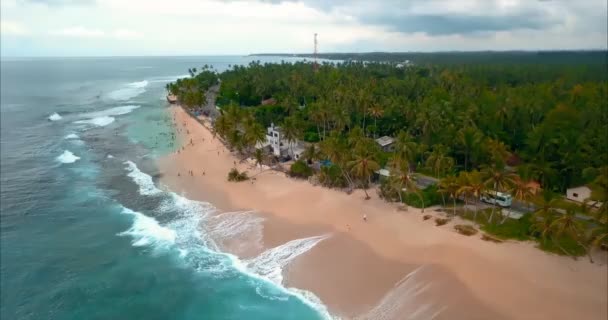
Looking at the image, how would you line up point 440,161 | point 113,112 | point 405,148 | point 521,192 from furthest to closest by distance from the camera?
point 113,112
point 405,148
point 440,161
point 521,192

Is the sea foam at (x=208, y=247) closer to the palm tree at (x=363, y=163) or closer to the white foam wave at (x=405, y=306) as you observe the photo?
the white foam wave at (x=405, y=306)

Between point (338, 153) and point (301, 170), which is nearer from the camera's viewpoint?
point (338, 153)

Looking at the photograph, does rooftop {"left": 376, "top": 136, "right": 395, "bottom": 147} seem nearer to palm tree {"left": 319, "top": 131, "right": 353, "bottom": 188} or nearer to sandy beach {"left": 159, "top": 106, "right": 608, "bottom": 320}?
palm tree {"left": 319, "top": 131, "right": 353, "bottom": 188}

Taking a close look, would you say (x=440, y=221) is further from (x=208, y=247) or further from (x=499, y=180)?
(x=208, y=247)

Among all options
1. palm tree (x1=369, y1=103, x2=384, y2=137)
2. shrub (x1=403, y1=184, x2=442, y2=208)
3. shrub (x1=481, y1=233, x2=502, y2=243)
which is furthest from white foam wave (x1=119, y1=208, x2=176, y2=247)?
palm tree (x1=369, y1=103, x2=384, y2=137)

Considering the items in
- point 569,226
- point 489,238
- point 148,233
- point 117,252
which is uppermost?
point 569,226

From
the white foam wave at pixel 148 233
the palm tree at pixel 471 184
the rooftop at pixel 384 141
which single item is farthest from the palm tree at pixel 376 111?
the white foam wave at pixel 148 233

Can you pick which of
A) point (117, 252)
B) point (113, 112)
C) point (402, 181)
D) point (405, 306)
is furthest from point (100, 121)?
point (405, 306)
